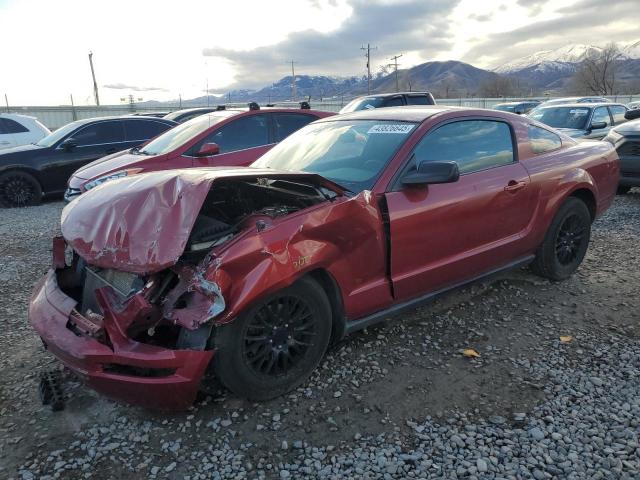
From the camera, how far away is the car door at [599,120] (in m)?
10.4

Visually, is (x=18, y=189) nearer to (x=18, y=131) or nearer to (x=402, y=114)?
(x=18, y=131)

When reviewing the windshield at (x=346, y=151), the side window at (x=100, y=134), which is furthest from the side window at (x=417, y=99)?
the windshield at (x=346, y=151)

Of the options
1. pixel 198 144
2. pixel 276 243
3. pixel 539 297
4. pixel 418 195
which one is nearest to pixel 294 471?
pixel 276 243

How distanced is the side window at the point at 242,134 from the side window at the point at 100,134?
3667 millimetres

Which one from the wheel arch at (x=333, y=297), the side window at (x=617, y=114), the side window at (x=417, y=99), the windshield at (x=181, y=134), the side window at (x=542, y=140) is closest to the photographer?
the wheel arch at (x=333, y=297)

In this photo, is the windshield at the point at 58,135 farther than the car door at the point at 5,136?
No

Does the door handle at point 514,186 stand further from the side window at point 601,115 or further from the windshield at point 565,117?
the side window at point 601,115

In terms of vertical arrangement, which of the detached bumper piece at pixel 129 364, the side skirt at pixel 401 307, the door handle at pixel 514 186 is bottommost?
the side skirt at pixel 401 307

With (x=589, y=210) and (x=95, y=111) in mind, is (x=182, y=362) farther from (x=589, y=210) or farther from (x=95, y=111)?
(x=95, y=111)

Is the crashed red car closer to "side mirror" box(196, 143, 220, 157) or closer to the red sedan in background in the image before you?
"side mirror" box(196, 143, 220, 157)

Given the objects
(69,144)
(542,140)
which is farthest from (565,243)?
(69,144)

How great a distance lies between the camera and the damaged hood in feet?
8.38

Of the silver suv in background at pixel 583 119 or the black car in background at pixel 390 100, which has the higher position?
the black car in background at pixel 390 100

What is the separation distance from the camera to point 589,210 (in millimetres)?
4801
